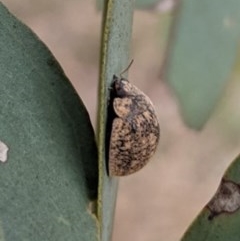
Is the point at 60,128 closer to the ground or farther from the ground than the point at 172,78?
farther from the ground

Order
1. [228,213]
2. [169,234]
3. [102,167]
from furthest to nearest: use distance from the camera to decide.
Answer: [169,234] → [228,213] → [102,167]

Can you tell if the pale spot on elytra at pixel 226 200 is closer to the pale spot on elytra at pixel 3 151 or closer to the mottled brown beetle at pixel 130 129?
the mottled brown beetle at pixel 130 129

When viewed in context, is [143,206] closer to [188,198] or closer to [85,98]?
[188,198]

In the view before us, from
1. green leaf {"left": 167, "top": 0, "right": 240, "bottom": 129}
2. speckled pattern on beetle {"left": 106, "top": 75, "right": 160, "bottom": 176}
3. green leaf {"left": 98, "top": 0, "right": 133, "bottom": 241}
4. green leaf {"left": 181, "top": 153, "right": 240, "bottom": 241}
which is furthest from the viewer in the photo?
green leaf {"left": 167, "top": 0, "right": 240, "bottom": 129}

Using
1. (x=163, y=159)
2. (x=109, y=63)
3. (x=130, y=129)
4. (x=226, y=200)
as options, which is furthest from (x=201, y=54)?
(x=109, y=63)

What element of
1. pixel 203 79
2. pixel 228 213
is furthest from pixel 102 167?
pixel 203 79

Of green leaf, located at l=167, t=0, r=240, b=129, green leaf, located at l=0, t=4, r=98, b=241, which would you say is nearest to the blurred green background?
green leaf, located at l=167, t=0, r=240, b=129

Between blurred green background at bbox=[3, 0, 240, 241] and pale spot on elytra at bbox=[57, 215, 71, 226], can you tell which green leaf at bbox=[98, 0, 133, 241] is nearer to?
pale spot on elytra at bbox=[57, 215, 71, 226]
